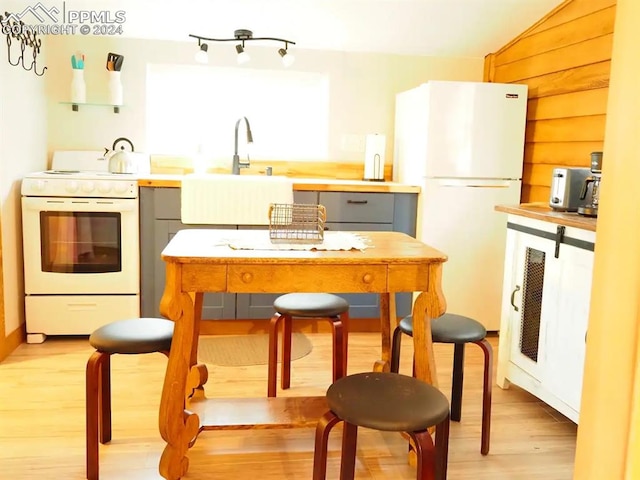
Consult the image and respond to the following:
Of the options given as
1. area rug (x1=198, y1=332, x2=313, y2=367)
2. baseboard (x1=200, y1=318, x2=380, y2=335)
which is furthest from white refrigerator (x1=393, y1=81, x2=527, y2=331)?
area rug (x1=198, y1=332, x2=313, y2=367)

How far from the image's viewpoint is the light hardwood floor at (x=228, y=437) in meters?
2.21

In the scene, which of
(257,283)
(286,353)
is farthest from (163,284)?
(257,283)

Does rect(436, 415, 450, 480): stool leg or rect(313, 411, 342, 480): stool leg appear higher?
rect(313, 411, 342, 480): stool leg

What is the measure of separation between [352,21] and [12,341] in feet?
9.09

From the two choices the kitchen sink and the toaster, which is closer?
the toaster

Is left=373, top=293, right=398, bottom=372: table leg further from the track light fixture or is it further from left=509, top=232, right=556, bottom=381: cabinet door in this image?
the track light fixture

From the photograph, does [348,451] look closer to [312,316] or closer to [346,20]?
[312,316]

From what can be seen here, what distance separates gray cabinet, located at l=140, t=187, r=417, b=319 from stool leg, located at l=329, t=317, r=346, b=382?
1.23 meters

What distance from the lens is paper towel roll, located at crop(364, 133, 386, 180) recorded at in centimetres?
420

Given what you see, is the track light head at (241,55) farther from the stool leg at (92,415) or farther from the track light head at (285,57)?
the stool leg at (92,415)

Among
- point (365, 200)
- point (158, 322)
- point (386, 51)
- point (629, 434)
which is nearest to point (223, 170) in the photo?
point (365, 200)

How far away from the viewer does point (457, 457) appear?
7.70 ft

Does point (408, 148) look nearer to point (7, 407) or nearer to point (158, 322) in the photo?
point (158, 322)

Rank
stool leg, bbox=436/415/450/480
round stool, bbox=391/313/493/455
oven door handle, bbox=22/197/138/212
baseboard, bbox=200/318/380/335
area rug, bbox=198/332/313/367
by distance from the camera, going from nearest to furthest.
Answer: stool leg, bbox=436/415/450/480, round stool, bbox=391/313/493/455, area rug, bbox=198/332/313/367, oven door handle, bbox=22/197/138/212, baseboard, bbox=200/318/380/335
